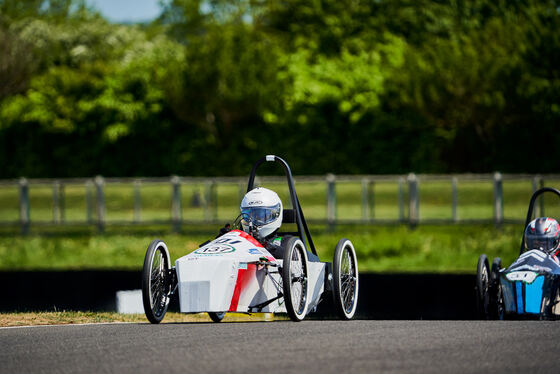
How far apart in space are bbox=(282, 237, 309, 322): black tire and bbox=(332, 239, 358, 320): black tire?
0.70m

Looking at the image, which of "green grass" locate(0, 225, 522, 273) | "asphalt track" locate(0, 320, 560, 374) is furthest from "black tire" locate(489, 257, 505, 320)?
"green grass" locate(0, 225, 522, 273)

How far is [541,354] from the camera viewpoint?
9.73m

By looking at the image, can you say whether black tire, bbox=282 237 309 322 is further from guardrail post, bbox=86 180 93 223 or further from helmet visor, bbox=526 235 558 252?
guardrail post, bbox=86 180 93 223

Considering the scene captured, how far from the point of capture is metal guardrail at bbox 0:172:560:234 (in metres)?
34.0

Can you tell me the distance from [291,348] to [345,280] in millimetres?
4396

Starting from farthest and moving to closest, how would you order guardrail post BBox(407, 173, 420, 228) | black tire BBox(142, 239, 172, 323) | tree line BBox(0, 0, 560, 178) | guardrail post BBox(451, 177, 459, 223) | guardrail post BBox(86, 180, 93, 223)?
tree line BBox(0, 0, 560, 178)
guardrail post BBox(86, 180, 93, 223)
guardrail post BBox(407, 173, 420, 228)
guardrail post BBox(451, 177, 459, 223)
black tire BBox(142, 239, 172, 323)

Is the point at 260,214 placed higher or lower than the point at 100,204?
higher

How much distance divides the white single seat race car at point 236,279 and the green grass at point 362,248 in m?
17.6

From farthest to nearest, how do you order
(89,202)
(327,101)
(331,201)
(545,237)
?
(327,101)
(89,202)
(331,201)
(545,237)

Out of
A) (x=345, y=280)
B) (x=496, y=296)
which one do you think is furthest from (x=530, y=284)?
(x=345, y=280)

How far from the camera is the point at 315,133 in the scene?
46.8m

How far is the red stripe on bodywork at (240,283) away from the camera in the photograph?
1215cm

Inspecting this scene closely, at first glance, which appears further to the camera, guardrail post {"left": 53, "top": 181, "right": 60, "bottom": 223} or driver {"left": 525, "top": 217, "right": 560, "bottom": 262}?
guardrail post {"left": 53, "top": 181, "right": 60, "bottom": 223}

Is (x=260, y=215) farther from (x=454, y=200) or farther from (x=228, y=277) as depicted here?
(x=454, y=200)
